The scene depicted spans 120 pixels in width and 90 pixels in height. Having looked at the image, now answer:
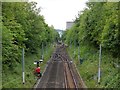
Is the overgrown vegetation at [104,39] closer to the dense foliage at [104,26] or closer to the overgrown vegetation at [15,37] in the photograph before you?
the dense foliage at [104,26]

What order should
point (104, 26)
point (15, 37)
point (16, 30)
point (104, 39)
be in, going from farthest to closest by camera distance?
point (16, 30)
point (15, 37)
point (104, 26)
point (104, 39)

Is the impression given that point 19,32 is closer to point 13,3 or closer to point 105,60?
point 13,3

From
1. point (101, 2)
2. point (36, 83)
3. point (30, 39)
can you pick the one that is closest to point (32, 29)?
point (30, 39)

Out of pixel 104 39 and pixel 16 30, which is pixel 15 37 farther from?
pixel 104 39

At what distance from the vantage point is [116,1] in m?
25.2

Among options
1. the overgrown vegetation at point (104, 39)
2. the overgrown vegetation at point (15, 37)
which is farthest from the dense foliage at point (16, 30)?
the overgrown vegetation at point (104, 39)

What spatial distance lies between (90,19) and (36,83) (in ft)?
42.7

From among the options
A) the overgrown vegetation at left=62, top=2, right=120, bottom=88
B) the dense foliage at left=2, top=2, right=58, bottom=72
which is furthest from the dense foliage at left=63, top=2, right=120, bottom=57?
the dense foliage at left=2, top=2, right=58, bottom=72

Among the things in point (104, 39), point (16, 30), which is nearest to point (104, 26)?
point (104, 39)

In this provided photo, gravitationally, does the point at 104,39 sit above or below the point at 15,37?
below

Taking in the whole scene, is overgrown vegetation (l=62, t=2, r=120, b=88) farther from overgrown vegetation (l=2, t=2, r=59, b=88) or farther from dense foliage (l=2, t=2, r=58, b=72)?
dense foliage (l=2, t=2, r=58, b=72)

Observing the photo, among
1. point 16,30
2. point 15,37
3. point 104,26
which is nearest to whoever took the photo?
point 104,26

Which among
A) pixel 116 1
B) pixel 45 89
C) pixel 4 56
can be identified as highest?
pixel 116 1

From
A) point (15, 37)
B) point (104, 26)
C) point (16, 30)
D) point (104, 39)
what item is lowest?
point (104, 39)
